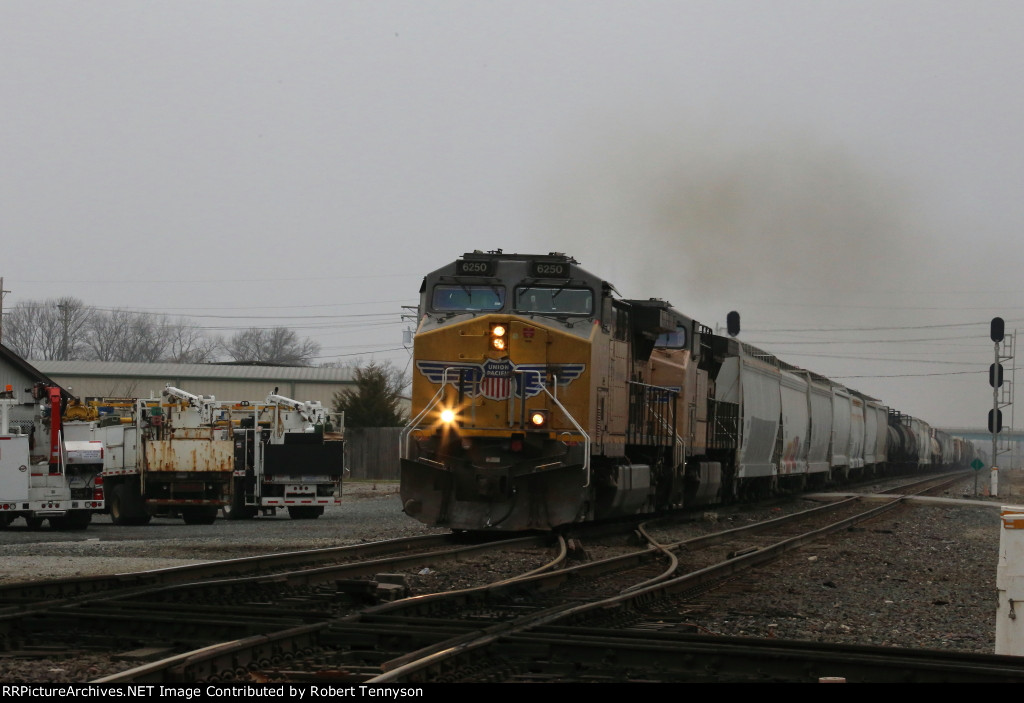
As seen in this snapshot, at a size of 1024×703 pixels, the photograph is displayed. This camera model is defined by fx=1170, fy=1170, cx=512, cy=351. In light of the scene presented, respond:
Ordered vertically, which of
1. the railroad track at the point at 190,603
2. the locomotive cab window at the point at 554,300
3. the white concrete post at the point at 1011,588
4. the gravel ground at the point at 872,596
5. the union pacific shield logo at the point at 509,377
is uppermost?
the locomotive cab window at the point at 554,300

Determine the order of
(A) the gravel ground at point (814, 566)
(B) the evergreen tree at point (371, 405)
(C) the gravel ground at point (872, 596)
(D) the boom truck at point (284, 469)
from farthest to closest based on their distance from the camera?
(B) the evergreen tree at point (371, 405) → (D) the boom truck at point (284, 469) → (A) the gravel ground at point (814, 566) → (C) the gravel ground at point (872, 596)

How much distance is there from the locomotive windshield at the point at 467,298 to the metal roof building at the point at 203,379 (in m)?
53.9

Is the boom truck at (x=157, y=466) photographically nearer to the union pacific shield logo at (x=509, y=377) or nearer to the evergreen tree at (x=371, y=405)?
the union pacific shield logo at (x=509, y=377)

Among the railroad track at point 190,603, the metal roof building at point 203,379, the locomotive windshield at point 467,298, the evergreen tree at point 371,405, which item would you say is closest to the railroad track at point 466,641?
the railroad track at point 190,603

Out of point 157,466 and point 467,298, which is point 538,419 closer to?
point 467,298

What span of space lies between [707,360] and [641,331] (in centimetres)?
595

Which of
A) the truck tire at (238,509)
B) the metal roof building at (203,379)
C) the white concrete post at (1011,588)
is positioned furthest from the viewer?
the metal roof building at (203,379)

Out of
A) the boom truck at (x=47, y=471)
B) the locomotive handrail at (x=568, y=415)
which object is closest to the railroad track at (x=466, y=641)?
the locomotive handrail at (x=568, y=415)

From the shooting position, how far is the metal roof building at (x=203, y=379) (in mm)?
69125

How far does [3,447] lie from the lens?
18.8 meters

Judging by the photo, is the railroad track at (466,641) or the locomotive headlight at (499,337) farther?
the locomotive headlight at (499,337)

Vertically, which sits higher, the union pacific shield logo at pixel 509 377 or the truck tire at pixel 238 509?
the union pacific shield logo at pixel 509 377

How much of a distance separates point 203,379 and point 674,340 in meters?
54.2

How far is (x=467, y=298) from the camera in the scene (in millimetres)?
15227
